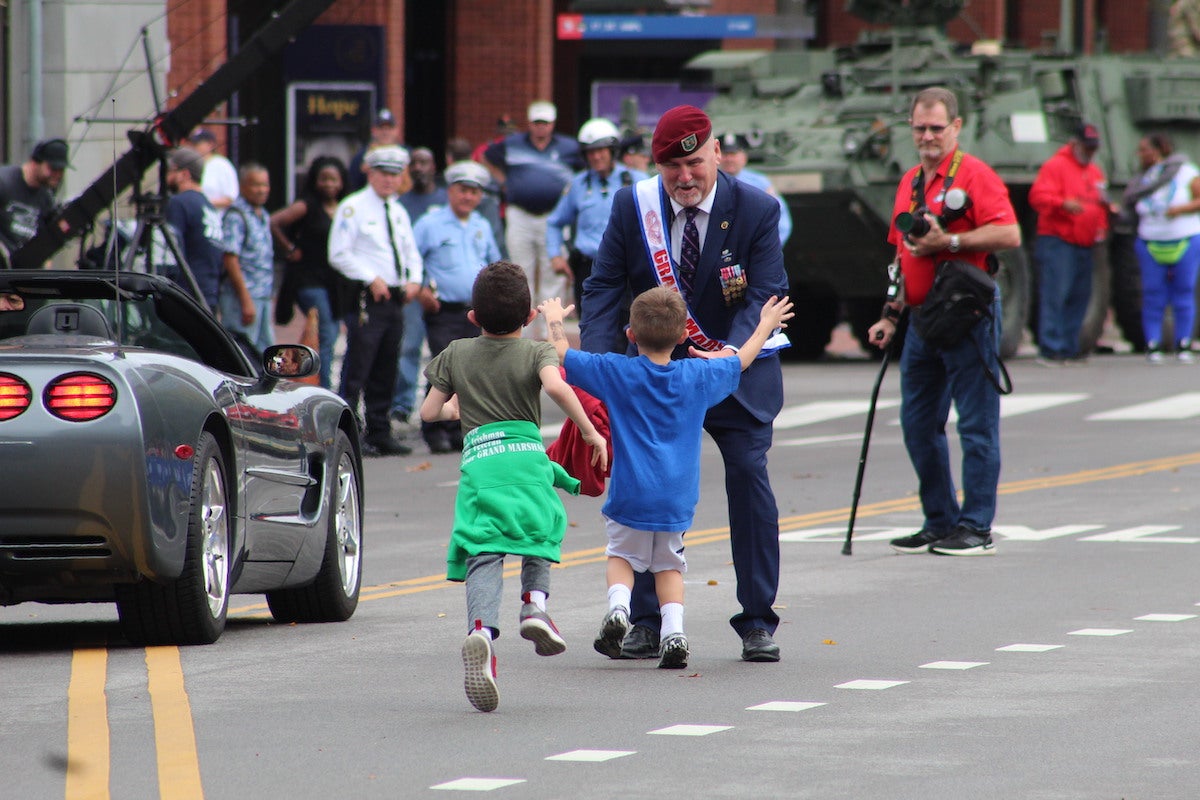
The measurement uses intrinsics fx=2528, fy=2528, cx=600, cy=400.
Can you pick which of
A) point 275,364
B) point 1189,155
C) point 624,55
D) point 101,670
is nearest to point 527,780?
point 101,670

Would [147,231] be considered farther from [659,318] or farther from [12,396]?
[659,318]

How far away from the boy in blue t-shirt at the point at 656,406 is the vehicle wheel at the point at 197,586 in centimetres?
131

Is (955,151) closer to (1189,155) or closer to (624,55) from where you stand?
(1189,155)

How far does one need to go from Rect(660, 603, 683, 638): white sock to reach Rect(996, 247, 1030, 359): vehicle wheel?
16439mm

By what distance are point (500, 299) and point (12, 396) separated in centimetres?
162

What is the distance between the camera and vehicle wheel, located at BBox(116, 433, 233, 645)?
7.99 m

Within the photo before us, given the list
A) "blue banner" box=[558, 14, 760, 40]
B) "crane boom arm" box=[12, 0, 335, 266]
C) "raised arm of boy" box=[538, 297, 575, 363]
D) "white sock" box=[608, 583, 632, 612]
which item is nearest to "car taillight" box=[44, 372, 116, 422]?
"raised arm of boy" box=[538, 297, 575, 363]

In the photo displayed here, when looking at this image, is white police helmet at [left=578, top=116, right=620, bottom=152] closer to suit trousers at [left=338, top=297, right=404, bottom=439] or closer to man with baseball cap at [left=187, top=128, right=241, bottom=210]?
suit trousers at [left=338, top=297, right=404, bottom=439]

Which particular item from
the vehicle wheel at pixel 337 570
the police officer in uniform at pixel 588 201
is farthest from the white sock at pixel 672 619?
the police officer in uniform at pixel 588 201

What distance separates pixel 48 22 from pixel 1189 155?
12.6 meters

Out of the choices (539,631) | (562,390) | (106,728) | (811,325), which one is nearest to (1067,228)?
(811,325)

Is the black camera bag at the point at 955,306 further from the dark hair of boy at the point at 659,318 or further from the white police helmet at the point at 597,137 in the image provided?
the white police helmet at the point at 597,137

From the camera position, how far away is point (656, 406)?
764 centimetres

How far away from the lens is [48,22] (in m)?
19.1
